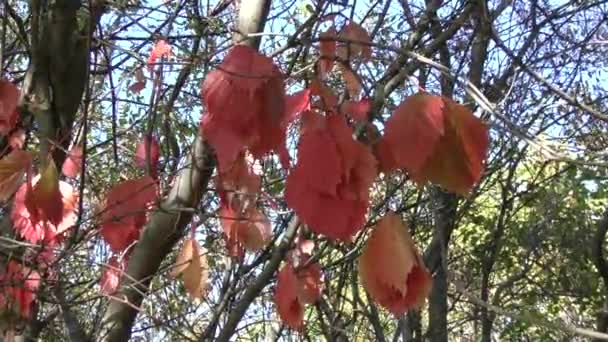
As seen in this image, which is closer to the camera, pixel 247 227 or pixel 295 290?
pixel 295 290

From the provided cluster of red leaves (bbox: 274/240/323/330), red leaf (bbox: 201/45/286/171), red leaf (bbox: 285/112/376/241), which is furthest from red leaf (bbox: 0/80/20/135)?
red leaf (bbox: 285/112/376/241)

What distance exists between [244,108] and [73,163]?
3.91ft

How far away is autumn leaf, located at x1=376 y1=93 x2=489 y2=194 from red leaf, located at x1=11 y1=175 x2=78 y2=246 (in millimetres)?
988

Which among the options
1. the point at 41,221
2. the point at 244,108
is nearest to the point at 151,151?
the point at 41,221

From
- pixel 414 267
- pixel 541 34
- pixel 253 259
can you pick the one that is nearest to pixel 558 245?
pixel 541 34

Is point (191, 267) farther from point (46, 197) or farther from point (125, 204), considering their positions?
point (46, 197)

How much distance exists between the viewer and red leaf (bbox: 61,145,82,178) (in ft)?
7.95

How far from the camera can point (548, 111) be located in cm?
450

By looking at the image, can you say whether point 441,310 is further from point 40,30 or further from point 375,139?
point 375,139

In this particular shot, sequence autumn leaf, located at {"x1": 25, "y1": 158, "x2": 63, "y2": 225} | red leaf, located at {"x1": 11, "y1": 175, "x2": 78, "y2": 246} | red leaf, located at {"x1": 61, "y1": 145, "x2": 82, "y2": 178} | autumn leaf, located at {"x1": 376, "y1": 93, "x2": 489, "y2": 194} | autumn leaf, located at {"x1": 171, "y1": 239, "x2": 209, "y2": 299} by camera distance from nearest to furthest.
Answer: autumn leaf, located at {"x1": 376, "y1": 93, "x2": 489, "y2": 194} < autumn leaf, located at {"x1": 25, "y1": 158, "x2": 63, "y2": 225} < red leaf, located at {"x1": 11, "y1": 175, "x2": 78, "y2": 246} < autumn leaf, located at {"x1": 171, "y1": 239, "x2": 209, "y2": 299} < red leaf, located at {"x1": 61, "y1": 145, "x2": 82, "y2": 178}

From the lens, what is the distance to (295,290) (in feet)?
7.33

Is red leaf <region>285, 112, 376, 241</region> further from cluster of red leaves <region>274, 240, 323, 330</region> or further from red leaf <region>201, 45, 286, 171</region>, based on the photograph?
cluster of red leaves <region>274, 240, 323, 330</region>

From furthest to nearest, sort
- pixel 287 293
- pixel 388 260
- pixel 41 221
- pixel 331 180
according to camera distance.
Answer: pixel 287 293 < pixel 41 221 < pixel 388 260 < pixel 331 180

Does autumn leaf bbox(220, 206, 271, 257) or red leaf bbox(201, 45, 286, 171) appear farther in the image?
autumn leaf bbox(220, 206, 271, 257)
